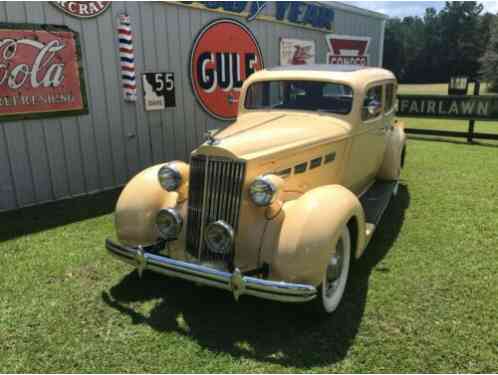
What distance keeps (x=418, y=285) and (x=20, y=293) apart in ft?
11.6

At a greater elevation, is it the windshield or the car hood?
the windshield

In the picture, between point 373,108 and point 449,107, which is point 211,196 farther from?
point 449,107

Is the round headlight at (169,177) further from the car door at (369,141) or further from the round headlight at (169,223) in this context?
the car door at (369,141)

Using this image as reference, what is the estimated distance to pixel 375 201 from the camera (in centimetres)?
467

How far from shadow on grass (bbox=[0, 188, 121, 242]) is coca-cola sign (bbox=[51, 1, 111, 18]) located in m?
2.69

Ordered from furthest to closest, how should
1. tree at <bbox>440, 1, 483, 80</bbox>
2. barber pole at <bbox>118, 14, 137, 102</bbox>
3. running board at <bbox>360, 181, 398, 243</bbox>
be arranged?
tree at <bbox>440, 1, 483, 80</bbox>
barber pole at <bbox>118, 14, 137, 102</bbox>
running board at <bbox>360, 181, 398, 243</bbox>

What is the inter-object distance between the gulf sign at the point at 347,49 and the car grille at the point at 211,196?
29.1 feet

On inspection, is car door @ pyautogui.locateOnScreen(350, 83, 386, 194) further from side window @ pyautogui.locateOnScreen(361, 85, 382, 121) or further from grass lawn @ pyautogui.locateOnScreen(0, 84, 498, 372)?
grass lawn @ pyautogui.locateOnScreen(0, 84, 498, 372)

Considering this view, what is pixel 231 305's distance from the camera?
3305 millimetres

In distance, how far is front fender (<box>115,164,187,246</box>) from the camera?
335cm

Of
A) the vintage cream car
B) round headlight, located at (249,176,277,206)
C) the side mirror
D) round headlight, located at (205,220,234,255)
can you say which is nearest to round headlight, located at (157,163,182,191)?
the vintage cream car

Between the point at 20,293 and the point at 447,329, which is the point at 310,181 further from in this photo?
the point at 20,293

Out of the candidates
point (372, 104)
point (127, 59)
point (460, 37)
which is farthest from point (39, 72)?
point (460, 37)

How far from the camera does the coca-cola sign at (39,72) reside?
520 cm
